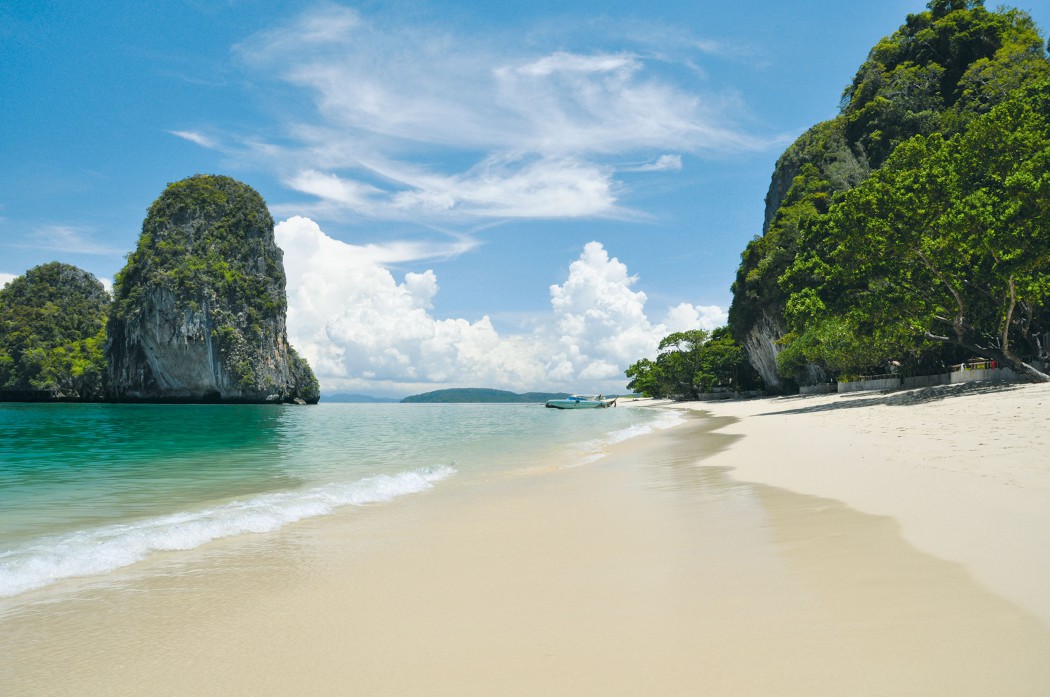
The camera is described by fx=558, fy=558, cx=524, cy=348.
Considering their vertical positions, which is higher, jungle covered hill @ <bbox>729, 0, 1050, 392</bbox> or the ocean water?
jungle covered hill @ <bbox>729, 0, 1050, 392</bbox>

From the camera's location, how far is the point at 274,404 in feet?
392

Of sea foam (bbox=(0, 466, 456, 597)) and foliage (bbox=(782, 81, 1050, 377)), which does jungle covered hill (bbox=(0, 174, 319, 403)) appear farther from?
sea foam (bbox=(0, 466, 456, 597))

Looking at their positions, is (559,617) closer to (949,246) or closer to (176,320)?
(949,246)

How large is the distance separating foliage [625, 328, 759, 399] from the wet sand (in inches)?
3517

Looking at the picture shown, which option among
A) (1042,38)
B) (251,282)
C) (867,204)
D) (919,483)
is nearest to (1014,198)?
(867,204)

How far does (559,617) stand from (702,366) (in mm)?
99709

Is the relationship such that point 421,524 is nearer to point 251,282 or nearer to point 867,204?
point 867,204

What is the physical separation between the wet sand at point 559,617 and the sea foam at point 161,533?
0.58 m

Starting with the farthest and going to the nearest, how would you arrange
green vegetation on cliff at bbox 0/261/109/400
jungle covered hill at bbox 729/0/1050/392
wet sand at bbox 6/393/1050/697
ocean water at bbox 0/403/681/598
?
green vegetation on cliff at bbox 0/261/109/400, jungle covered hill at bbox 729/0/1050/392, ocean water at bbox 0/403/681/598, wet sand at bbox 6/393/1050/697

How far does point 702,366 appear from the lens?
9881cm

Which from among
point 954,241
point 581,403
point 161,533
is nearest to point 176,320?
point 581,403

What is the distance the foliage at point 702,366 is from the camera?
92.3 m

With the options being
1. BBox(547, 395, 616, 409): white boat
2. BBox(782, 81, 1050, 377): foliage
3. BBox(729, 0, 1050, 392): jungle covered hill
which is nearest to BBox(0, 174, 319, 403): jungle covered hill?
BBox(547, 395, 616, 409): white boat

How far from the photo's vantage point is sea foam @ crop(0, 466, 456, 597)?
6070 mm
